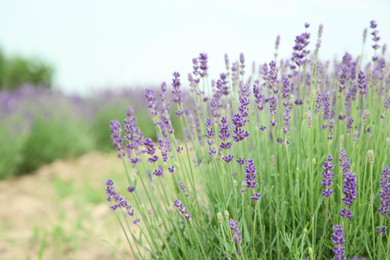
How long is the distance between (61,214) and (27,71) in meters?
14.5

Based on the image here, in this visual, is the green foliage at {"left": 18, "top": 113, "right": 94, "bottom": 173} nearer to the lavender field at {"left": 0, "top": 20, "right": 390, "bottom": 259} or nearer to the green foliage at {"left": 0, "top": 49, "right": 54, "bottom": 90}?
the lavender field at {"left": 0, "top": 20, "right": 390, "bottom": 259}

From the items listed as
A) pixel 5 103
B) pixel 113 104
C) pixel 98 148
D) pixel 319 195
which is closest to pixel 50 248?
pixel 319 195

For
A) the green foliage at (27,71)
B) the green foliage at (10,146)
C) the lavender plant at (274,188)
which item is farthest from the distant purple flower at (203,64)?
the green foliage at (27,71)

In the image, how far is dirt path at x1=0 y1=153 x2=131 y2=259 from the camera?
13.5 ft

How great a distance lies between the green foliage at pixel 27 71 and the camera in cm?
1796

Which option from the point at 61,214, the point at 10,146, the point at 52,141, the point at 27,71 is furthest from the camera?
the point at 27,71

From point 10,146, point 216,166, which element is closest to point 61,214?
point 10,146

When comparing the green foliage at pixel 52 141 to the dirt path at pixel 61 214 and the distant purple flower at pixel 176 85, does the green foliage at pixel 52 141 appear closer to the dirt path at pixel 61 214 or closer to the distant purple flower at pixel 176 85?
the dirt path at pixel 61 214

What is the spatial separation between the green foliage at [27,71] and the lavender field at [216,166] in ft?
26.2

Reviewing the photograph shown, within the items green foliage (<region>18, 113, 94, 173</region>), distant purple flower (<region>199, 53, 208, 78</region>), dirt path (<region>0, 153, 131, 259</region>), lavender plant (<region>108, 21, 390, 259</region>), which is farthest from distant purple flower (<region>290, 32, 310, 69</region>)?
green foliage (<region>18, 113, 94, 173</region>)

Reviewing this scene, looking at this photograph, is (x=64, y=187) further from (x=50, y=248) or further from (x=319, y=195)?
(x=319, y=195)

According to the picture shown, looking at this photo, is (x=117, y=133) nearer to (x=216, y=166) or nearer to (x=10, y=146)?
(x=216, y=166)

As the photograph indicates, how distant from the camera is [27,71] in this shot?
60.0 ft

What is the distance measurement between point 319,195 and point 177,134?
8063 millimetres
